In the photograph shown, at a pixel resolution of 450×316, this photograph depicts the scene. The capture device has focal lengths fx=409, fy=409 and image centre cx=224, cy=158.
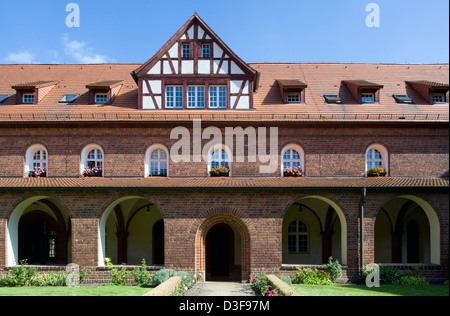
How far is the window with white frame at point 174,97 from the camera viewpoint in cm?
1969

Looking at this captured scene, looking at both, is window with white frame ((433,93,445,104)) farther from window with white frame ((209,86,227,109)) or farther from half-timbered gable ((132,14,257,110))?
window with white frame ((209,86,227,109))

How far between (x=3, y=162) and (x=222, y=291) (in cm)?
1170

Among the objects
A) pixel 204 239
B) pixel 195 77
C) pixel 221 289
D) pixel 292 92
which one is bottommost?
pixel 221 289

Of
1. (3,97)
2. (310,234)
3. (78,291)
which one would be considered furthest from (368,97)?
(3,97)

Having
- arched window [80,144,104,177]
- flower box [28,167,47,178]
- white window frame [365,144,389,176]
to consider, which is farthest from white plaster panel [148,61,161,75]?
white window frame [365,144,389,176]

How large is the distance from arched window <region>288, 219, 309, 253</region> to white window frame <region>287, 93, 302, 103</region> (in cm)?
606

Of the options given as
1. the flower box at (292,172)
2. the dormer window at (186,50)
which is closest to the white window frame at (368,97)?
the flower box at (292,172)

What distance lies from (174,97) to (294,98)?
19.7 ft

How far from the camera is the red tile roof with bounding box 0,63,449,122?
19156mm

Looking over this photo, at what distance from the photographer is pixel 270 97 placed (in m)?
20.8

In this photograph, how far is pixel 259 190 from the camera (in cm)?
1702

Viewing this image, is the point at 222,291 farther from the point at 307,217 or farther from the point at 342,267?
the point at 307,217

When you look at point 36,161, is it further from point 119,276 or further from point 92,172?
point 119,276
